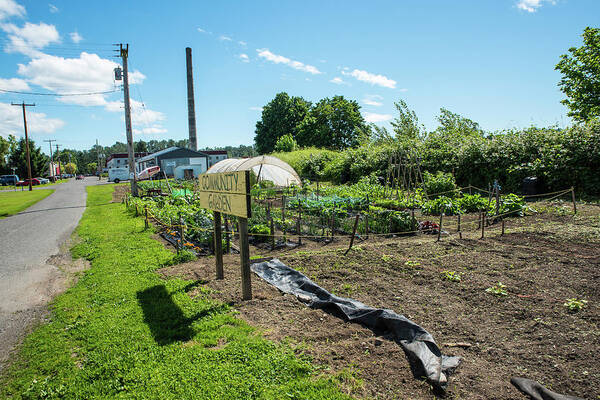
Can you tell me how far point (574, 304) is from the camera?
14.9ft

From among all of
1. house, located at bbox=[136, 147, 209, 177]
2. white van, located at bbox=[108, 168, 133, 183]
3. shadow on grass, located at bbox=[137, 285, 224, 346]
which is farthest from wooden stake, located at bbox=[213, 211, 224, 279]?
white van, located at bbox=[108, 168, 133, 183]

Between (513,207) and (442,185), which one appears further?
(442,185)

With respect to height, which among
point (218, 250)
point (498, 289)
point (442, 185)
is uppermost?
point (442, 185)

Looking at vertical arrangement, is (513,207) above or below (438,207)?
above

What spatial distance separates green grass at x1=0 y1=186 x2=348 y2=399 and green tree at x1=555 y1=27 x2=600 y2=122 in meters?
27.1

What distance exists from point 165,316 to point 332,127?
56.5 meters

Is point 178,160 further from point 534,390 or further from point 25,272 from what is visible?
point 534,390

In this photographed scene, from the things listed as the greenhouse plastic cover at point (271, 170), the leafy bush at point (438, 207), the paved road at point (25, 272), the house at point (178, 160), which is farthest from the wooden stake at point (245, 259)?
the house at point (178, 160)

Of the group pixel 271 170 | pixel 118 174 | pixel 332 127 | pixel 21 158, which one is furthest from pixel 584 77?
pixel 21 158

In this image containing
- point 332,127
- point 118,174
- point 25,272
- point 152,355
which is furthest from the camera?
point 332,127

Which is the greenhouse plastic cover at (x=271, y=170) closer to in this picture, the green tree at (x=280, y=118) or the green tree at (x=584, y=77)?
the green tree at (x=584, y=77)

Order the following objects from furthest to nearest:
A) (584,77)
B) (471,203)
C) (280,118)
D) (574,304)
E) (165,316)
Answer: (280,118), (584,77), (471,203), (165,316), (574,304)

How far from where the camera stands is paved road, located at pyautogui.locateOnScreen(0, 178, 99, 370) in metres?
4.84

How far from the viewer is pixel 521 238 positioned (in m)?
8.22
